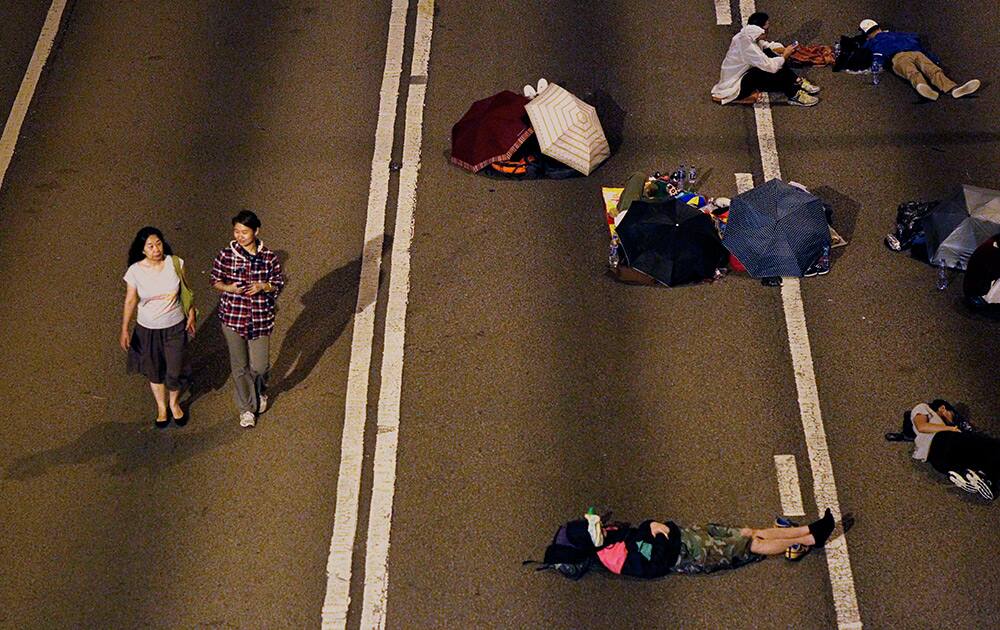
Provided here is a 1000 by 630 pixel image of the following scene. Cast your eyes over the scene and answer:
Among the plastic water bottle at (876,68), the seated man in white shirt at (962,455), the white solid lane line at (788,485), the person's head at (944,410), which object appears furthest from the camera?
the plastic water bottle at (876,68)

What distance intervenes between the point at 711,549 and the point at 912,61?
7739mm

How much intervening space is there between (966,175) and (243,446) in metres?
9.14

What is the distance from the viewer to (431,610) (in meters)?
13.0

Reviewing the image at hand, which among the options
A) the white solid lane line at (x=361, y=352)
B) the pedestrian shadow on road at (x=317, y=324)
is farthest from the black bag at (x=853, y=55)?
the pedestrian shadow on road at (x=317, y=324)

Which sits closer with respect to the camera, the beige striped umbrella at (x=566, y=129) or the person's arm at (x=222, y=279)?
the person's arm at (x=222, y=279)

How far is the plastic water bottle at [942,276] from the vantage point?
1554 cm

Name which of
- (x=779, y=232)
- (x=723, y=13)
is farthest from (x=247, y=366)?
(x=723, y=13)

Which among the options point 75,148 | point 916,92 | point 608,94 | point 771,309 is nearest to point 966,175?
point 916,92

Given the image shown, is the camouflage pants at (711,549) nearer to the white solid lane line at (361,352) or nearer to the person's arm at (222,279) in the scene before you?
the white solid lane line at (361,352)

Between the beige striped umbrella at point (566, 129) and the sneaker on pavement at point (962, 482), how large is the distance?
5489mm

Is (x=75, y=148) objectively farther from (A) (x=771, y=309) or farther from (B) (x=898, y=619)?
(B) (x=898, y=619)

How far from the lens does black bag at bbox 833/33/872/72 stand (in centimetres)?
1783

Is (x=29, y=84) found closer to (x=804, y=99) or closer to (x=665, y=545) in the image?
(x=804, y=99)

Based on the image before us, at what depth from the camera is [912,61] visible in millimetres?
17594
